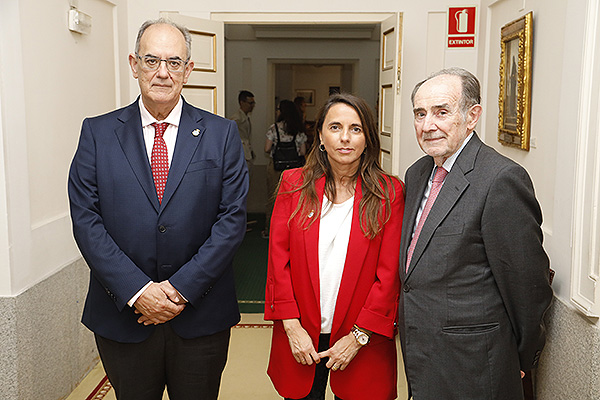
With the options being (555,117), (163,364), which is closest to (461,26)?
(555,117)

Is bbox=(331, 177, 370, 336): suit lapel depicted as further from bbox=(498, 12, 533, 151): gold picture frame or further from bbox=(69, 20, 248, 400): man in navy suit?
bbox=(498, 12, 533, 151): gold picture frame

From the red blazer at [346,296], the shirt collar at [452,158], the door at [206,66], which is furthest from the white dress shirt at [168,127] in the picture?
the door at [206,66]

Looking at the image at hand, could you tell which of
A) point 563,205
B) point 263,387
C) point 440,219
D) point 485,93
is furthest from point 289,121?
point 440,219

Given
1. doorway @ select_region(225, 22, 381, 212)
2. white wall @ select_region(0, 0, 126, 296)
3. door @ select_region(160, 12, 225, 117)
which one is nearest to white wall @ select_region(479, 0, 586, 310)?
door @ select_region(160, 12, 225, 117)

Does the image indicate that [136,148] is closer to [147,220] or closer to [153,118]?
[153,118]

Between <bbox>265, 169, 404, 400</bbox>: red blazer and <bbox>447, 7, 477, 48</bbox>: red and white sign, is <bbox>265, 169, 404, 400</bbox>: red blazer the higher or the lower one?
the lower one

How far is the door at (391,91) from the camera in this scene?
4742 mm

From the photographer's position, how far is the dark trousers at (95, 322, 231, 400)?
2342mm

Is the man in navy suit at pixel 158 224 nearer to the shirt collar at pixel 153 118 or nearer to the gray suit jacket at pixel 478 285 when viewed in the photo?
the shirt collar at pixel 153 118

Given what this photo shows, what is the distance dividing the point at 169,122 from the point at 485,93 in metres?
3.29

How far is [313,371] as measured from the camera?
2.36m

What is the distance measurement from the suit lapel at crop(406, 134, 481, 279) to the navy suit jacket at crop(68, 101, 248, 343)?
0.74m

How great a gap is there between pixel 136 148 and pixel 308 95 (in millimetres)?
12298

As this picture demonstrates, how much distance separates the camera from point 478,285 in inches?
79.3
